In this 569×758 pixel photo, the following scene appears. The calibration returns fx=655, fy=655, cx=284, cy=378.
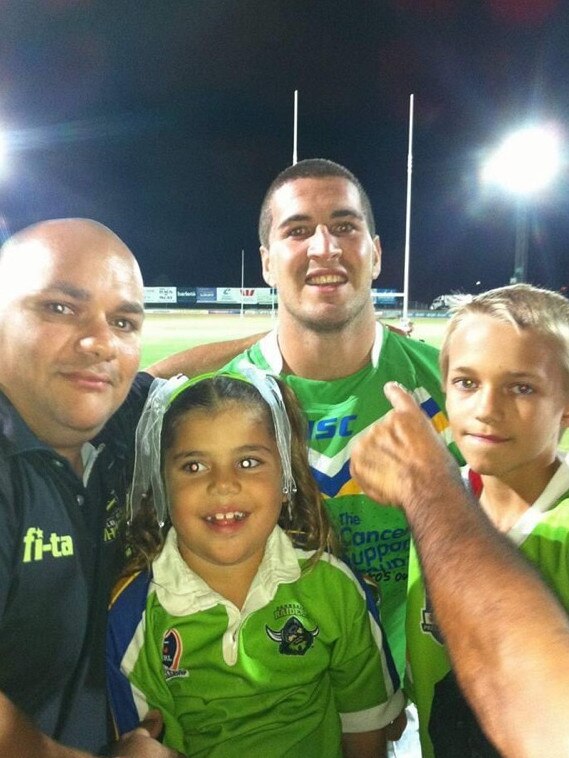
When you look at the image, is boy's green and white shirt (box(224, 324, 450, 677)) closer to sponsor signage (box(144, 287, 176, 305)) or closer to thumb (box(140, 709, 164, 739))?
thumb (box(140, 709, 164, 739))

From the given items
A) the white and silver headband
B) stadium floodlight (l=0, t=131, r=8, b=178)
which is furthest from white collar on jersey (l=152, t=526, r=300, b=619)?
stadium floodlight (l=0, t=131, r=8, b=178)

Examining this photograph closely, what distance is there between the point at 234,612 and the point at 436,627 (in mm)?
582

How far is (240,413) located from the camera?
2070 millimetres

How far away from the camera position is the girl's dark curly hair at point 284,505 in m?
2.05

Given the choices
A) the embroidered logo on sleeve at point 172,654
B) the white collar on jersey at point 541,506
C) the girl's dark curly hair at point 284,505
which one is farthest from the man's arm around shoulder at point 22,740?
the white collar on jersey at point 541,506

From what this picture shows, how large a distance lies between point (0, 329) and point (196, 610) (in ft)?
3.23

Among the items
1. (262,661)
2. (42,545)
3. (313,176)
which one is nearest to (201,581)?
(262,661)

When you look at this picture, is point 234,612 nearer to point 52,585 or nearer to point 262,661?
point 262,661

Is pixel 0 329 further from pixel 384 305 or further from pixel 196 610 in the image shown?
pixel 384 305

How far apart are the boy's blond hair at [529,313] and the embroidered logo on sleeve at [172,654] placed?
1.10m

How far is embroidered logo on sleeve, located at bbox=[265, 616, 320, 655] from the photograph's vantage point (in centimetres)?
191

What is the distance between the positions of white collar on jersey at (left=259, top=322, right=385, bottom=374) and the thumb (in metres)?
1.39

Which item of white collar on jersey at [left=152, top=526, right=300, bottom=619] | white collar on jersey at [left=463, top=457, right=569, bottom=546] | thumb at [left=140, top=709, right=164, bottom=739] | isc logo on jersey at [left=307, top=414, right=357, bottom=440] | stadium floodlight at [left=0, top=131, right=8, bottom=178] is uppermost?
stadium floodlight at [left=0, top=131, right=8, bottom=178]

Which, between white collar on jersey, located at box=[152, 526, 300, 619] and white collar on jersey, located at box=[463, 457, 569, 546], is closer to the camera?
white collar on jersey, located at box=[463, 457, 569, 546]
